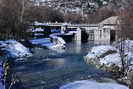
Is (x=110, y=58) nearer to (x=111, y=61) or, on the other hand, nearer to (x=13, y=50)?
(x=111, y=61)

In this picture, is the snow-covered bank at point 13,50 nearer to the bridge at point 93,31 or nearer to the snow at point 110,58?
the snow at point 110,58

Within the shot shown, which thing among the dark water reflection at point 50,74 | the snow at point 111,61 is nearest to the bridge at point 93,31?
the snow at point 111,61

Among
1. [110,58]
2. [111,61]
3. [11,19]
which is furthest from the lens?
[11,19]

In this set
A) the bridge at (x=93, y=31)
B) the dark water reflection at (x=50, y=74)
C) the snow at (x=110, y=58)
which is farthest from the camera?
the bridge at (x=93, y=31)

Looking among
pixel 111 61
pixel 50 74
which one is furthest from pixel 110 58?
pixel 50 74

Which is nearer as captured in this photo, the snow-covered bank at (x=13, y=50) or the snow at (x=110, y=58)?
the snow at (x=110, y=58)

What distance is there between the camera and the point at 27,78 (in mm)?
17750

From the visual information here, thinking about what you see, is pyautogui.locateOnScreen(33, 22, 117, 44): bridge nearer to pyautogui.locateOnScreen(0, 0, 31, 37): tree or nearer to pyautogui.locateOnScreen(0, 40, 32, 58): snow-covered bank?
pyautogui.locateOnScreen(0, 0, 31, 37): tree

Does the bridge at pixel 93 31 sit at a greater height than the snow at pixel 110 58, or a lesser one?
lesser

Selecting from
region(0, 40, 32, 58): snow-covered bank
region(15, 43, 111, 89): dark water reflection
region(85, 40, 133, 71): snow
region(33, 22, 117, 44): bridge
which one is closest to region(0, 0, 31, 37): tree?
region(0, 40, 32, 58): snow-covered bank

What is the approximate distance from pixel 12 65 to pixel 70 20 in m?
56.2

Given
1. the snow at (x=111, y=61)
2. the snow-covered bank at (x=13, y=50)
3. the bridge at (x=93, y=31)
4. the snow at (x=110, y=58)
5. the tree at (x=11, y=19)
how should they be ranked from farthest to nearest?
the bridge at (x=93, y=31), the tree at (x=11, y=19), the snow-covered bank at (x=13, y=50), the snow at (x=111, y=61), the snow at (x=110, y=58)

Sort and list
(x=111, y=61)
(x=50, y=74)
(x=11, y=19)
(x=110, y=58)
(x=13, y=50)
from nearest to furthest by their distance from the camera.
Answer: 1. (x=50, y=74)
2. (x=111, y=61)
3. (x=110, y=58)
4. (x=13, y=50)
5. (x=11, y=19)

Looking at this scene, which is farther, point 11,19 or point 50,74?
point 11,19
